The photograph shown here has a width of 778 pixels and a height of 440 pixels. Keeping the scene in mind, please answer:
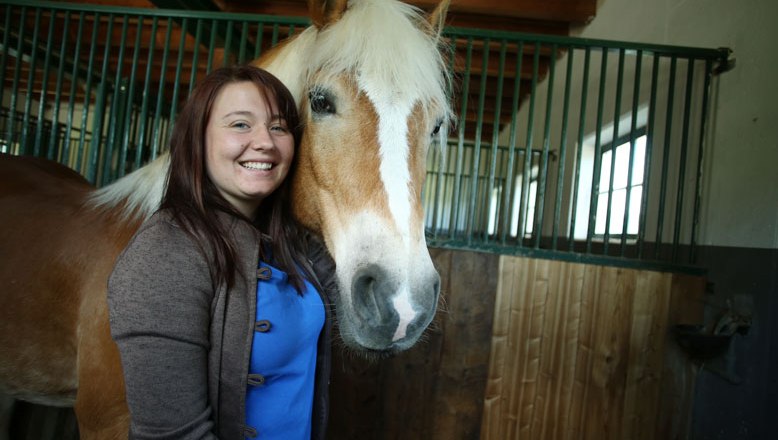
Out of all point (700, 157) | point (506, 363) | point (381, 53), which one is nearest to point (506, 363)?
point (506, 363)

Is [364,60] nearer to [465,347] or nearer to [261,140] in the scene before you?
[261,140]

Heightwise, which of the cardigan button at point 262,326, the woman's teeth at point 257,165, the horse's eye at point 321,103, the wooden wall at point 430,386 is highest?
the horse's eye at point 321,103

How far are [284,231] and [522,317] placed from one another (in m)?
1.39

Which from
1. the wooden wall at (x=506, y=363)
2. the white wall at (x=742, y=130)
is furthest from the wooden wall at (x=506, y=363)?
the white wall at (x=742, y=130)

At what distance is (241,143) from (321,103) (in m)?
0.27

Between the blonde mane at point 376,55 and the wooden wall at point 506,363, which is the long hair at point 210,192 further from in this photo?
the wooden wall at point 506,363

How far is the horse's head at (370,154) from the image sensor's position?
2.60 ft

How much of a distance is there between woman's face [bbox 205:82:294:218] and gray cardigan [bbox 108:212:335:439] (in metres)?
0.15

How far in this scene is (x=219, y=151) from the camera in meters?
0.82

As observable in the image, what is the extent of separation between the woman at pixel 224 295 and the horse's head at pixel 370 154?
10 centimetres

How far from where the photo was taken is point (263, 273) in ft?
2.62

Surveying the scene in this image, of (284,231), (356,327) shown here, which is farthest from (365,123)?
(356,327)

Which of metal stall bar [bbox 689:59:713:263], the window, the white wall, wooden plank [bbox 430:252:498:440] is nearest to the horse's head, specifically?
wooden plank [bbox 430:252:498:440]

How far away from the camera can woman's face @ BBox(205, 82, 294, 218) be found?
0.83m
